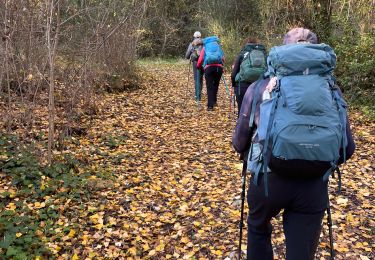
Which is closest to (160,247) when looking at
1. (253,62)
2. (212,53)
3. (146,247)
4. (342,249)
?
(146,247)

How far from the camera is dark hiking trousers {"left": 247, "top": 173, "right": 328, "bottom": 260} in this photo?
2.34 meters

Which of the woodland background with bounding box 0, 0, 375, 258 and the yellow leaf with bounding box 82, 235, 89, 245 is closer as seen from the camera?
the yellow leaf with bounding box 82, 235, 89, 245

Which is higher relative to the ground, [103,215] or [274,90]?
[274,90]

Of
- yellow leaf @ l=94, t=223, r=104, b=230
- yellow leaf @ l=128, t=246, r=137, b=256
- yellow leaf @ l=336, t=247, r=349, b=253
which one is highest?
yellow leaf @ l=94, t=223, r=104, b=230

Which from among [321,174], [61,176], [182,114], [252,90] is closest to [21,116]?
[61,176]

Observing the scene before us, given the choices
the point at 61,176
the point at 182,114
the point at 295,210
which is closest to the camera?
the point at 295,210

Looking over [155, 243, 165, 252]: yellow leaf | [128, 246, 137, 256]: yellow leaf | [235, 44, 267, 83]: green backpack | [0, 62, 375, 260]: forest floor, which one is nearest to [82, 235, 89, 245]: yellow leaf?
[0, 62, 375, 260]: forest floor

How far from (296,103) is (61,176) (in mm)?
4242

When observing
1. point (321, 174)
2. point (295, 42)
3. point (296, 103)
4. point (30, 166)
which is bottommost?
point (30, 166)

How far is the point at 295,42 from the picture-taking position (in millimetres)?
2529

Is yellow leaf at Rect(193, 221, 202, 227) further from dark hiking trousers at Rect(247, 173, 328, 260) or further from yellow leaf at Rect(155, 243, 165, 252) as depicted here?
dark hiking trousers at Rect(247, 173, 328, 260)

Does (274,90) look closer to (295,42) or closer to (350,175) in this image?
(295,42)

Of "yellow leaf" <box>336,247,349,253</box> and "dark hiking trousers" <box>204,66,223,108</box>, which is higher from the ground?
"dark hiking trousers" <box>204,66,223,108</box>

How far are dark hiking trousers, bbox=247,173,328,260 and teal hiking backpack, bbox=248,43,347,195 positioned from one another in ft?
0.25
